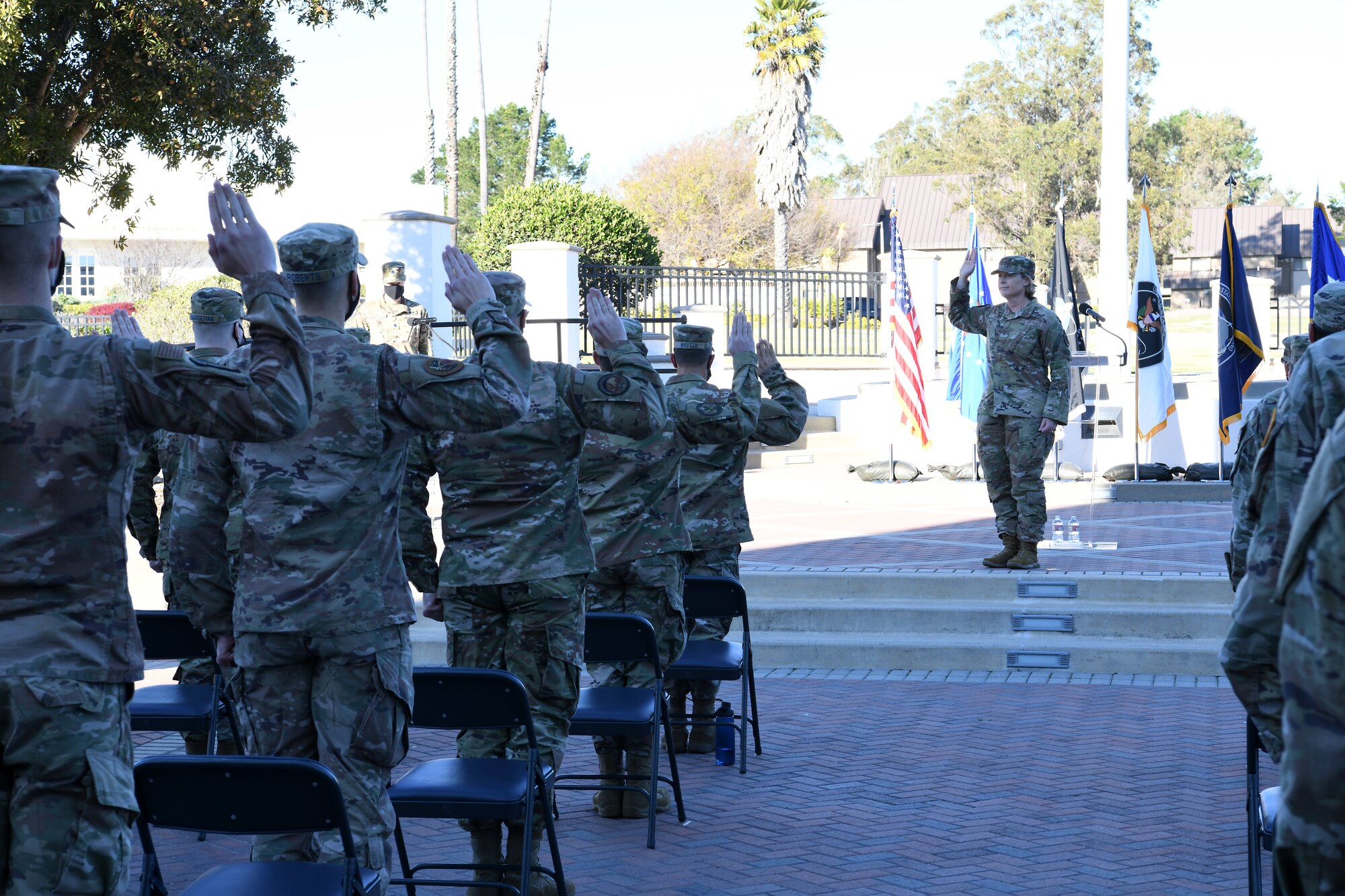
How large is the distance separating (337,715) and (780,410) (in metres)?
3.58

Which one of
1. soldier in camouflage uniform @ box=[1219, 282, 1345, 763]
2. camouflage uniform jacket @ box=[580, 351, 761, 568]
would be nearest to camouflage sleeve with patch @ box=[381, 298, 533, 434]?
soldier in camouflage uniform @ box=[1219, 282, 1345, 763]

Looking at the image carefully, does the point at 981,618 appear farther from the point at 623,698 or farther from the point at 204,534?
the point at 204,534

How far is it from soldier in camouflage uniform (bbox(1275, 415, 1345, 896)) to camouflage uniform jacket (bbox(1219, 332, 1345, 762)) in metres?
1.13

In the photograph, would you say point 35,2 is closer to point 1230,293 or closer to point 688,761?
point 688,761


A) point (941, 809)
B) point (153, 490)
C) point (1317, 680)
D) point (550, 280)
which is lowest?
point (941, 809)

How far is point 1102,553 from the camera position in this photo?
11.7m

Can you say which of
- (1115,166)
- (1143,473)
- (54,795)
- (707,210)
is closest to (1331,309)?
(54,795)

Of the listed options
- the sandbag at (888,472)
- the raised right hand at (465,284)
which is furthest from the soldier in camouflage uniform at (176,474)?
the sandbag at (888,472)

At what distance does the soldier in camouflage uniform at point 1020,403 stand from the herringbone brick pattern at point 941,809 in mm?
2267

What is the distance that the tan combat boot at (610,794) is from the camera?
6422 mm

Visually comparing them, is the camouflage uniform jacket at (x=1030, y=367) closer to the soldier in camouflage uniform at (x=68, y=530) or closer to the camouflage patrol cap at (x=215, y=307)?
the camouflage patrol cap at (x=215, y=307)

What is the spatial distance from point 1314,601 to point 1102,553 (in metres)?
10.2

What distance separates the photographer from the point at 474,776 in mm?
4746

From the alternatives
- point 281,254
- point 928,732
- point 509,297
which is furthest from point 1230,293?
point 281,254
